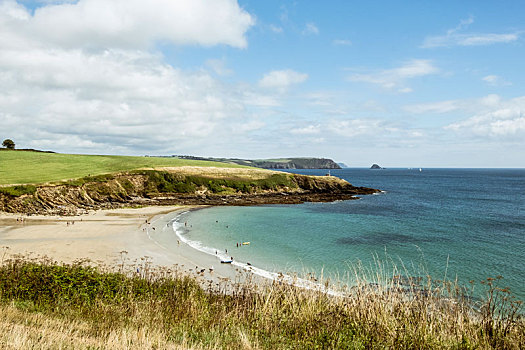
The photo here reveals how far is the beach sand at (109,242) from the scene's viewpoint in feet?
87.7

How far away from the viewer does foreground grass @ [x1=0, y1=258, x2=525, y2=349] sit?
22.7 feet

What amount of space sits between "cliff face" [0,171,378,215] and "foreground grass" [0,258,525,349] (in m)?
48.7

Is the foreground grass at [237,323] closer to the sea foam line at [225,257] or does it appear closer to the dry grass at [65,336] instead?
the dry grass at [65,336]

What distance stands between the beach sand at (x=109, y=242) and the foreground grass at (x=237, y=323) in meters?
8.76

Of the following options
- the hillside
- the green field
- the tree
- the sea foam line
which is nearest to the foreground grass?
the sea foam line

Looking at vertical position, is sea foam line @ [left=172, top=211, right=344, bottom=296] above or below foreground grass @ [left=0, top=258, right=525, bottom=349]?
Answer: below

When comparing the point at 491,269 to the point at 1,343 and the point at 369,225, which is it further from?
the point at 1,343

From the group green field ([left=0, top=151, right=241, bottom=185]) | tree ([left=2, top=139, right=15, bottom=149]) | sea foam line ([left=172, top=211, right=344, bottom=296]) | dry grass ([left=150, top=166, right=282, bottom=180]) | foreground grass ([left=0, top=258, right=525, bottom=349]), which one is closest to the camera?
foreground grass ([left=0, top=258, right=525, bottom=349])

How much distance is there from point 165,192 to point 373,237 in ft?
170

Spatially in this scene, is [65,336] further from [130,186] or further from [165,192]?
[165,192]

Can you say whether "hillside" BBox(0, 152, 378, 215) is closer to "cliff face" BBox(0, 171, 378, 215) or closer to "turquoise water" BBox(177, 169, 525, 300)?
"cliff face" BBox(0, 171, 378, 215)

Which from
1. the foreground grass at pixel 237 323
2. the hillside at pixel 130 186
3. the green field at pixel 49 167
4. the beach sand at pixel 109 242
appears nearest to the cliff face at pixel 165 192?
the hillside at pixel 130 186

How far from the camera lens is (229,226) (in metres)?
45.9

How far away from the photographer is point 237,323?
8812 mm
